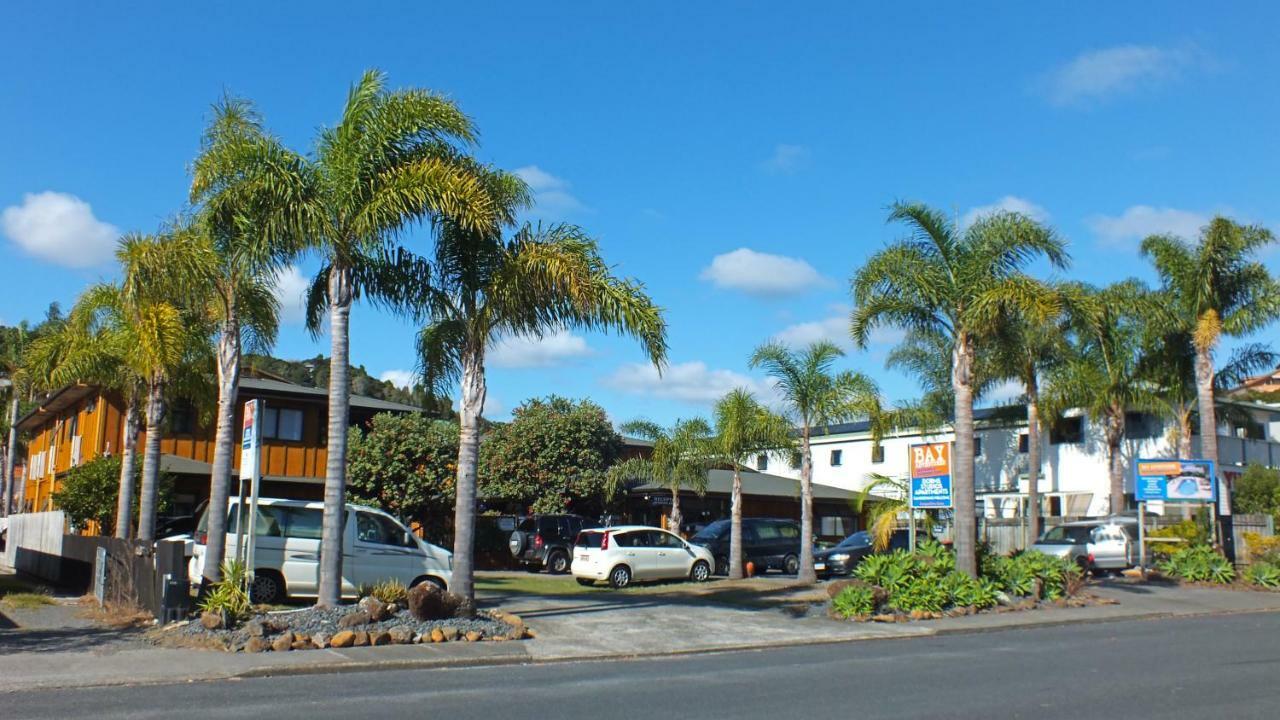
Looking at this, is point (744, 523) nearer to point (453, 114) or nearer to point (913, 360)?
point (913, 360)

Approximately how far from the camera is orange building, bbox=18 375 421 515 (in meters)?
30.7

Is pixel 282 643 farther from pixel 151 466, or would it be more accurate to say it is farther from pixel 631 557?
pixel 631 557

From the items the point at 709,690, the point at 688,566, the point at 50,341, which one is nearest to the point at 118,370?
the point at 50,341

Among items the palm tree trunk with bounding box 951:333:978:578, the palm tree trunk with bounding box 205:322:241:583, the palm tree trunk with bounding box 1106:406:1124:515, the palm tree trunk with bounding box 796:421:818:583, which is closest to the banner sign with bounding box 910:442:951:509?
the palm tree trunk with bounding box 951:333:978:578

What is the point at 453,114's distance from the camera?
49.6 feet

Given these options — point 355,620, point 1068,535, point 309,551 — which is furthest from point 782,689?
point 1068,535

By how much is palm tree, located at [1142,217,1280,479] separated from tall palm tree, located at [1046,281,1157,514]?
1.42m

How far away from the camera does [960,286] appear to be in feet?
65.6

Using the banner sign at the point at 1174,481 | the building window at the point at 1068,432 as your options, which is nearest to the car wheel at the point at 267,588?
the banner sign at the point at 1174,481

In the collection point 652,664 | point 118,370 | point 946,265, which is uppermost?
point 946,265

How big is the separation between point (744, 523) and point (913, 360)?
9.40m

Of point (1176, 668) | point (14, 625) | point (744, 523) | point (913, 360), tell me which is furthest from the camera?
point (913, 360)

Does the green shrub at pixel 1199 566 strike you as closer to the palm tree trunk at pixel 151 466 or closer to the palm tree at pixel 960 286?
the palm tree at pixel 960 286

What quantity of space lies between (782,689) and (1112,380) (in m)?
29.3
